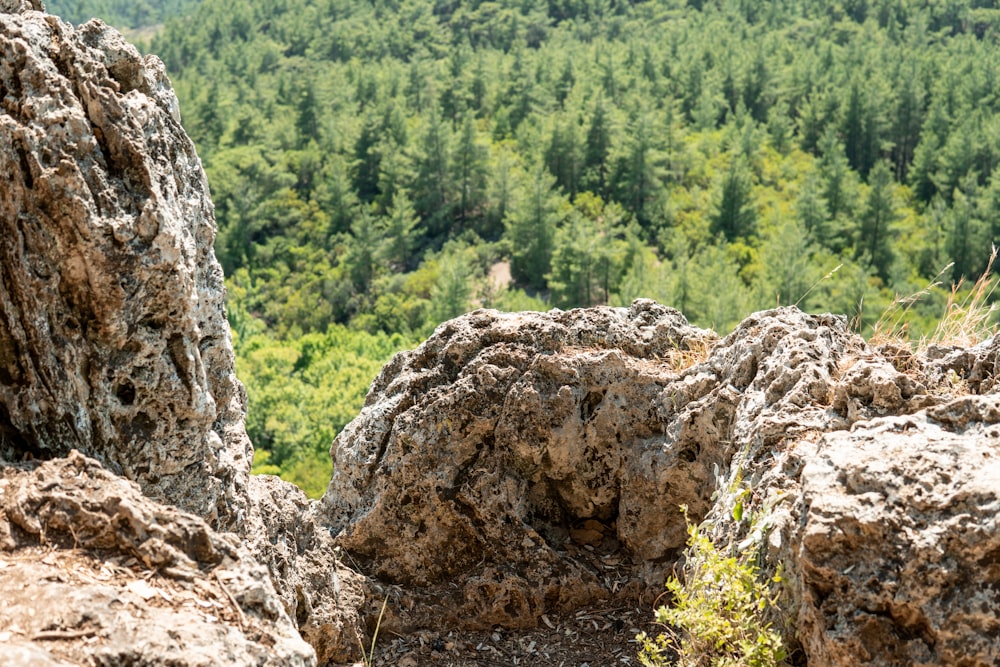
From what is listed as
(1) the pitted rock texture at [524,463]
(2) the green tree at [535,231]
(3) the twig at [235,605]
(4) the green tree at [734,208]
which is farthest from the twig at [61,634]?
(4) the green tree at [734,208]

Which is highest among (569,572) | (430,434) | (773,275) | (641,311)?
(641,311)

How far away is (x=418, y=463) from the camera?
586 cm

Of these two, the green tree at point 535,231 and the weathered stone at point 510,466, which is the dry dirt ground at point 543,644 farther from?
the green tree at point 535,231

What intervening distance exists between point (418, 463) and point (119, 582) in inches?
110

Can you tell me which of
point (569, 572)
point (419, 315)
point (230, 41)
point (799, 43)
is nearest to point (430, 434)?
point (569, 572)

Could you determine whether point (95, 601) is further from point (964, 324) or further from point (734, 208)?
point (734, 208)

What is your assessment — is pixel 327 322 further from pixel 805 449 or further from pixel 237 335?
pixel 805 449

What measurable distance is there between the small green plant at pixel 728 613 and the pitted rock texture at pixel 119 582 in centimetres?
155

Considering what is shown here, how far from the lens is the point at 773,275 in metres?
34.9

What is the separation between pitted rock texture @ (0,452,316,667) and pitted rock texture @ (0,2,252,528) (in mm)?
371

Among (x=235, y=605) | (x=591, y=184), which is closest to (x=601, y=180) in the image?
(x=591, y=184)

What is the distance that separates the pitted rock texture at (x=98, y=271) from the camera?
3701 millimetres

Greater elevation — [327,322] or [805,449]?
[805,449]

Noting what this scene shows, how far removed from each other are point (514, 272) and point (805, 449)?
4445 centimetres
